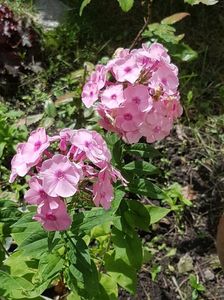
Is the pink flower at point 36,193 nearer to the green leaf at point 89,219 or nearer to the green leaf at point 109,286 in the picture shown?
the green leaf at point 89,219

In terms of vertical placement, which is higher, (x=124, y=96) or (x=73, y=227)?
(x=124, y=96)

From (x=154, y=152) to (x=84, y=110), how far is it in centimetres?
95

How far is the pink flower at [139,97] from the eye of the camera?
149cm

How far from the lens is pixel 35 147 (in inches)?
55.5

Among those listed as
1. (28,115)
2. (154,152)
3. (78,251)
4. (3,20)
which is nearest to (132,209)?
(154,152)

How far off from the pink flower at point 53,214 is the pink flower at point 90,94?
0.36 m

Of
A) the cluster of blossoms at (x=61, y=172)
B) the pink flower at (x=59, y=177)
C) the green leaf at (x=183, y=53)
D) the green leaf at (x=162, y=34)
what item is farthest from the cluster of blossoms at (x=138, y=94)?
the green leaf at (x=183, y=53)

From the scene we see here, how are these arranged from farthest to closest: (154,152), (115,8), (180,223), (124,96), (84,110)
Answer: (115,8) < (84,110) < (180,223) < (154,152) < (124,96)

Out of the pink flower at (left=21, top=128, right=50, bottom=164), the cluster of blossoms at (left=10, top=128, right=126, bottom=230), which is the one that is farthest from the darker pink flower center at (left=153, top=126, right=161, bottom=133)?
the pink flower at (left=21, top=128, right=50, bottom=164)

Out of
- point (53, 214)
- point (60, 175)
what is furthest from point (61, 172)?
point (53, 214)

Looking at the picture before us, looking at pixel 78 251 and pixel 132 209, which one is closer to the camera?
pixel 78 251

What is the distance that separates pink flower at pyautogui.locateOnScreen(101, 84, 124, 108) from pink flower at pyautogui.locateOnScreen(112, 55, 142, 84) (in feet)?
0.09

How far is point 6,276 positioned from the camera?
1.52 meters

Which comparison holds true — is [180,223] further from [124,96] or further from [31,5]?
[31,5]
